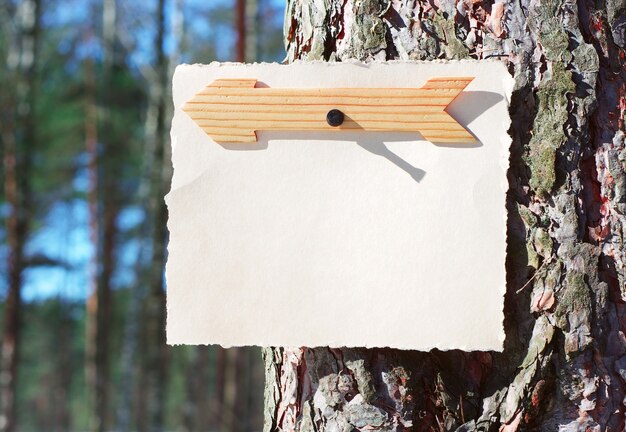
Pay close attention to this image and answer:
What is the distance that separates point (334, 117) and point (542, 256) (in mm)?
269

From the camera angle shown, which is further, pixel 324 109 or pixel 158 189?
pixel 158 189

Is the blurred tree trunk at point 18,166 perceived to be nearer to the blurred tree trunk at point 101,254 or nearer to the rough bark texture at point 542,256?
the blurred tree trunk at point 101,254

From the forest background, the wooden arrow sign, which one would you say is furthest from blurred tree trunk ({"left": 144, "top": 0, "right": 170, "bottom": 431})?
the wooden arrow sign

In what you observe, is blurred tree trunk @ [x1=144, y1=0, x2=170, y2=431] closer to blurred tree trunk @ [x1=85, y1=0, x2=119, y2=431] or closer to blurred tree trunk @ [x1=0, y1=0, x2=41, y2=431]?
blurred tree trunk @ [x1=85, y1=0, x2=119, y2=431]

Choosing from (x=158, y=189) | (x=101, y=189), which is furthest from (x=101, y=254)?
(x=158, y=189)

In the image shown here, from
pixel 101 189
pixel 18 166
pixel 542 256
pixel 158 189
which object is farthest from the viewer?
pixel 101 189

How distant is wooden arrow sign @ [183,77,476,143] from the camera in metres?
0.73

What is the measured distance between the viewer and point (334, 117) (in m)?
0.75

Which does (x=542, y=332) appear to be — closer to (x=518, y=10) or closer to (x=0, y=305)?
(x=518, y=10)

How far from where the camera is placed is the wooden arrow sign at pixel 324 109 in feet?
2.39

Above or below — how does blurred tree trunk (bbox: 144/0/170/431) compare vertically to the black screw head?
above

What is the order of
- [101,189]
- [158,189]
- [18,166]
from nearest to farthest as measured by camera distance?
[158,189] → [18,166] → [101,189]

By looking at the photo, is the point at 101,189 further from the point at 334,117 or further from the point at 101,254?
the point at 334,117

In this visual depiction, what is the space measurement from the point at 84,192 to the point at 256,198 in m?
10.3
